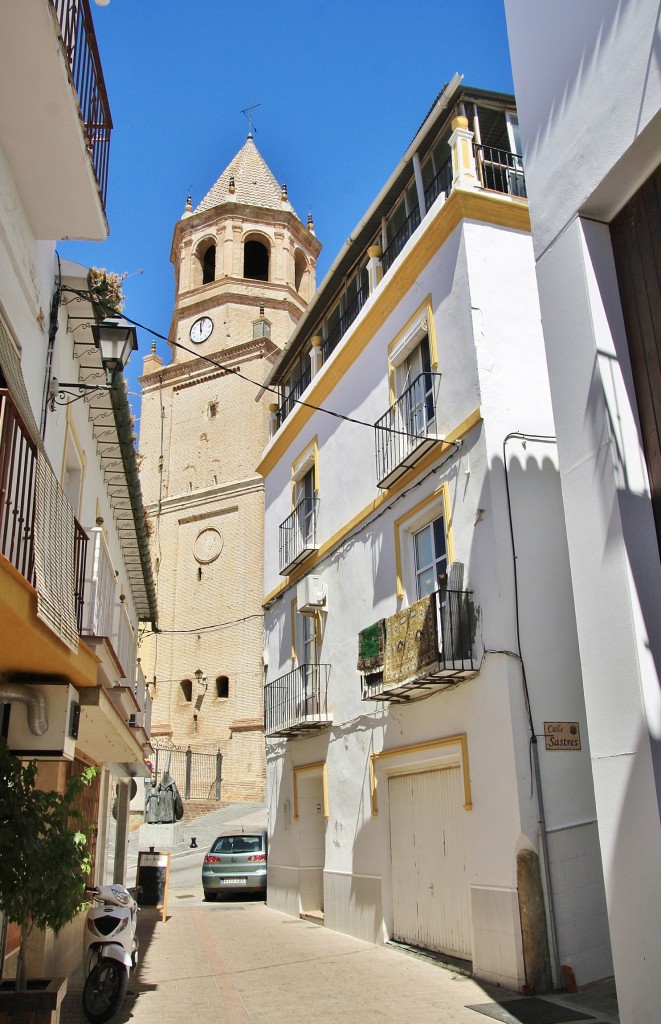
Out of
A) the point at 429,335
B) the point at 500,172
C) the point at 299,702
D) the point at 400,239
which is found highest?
the point at 400,239

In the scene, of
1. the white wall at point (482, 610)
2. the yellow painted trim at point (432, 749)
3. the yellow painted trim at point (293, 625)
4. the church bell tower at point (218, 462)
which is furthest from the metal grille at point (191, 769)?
the yellow painted trim at point (432, 749)

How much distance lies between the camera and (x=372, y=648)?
430 inches

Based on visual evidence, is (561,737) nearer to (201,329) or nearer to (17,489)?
(17,489)

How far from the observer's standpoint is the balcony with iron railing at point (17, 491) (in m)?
5.11

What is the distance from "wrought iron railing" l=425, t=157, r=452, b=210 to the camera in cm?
1099

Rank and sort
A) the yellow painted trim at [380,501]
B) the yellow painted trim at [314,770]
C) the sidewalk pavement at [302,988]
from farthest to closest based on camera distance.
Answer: the yellow painted trim at [314,770] < the yellow painted trim at [380,501] < the sidewalk pavement at [302,988]

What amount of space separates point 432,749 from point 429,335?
5007 mm

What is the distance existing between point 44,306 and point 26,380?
2.89ft

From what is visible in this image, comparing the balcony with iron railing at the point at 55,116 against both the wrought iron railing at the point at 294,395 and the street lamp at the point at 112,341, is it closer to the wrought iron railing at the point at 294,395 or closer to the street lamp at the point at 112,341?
the street lamp at the point at 112,341

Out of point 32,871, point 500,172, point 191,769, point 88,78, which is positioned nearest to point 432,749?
point 32,871

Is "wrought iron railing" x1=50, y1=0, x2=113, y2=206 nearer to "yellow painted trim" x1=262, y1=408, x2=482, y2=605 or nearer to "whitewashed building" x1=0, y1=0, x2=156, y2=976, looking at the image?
"whitewashed building" x1=0, y1=0, x2=156, y2=976

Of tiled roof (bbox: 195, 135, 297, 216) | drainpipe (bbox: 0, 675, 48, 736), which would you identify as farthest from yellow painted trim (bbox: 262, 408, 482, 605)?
tiled roof (bbox: 195, 135, 297, 216)

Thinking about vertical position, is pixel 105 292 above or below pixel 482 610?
above

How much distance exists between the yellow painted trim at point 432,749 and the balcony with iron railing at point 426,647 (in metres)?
0.57
